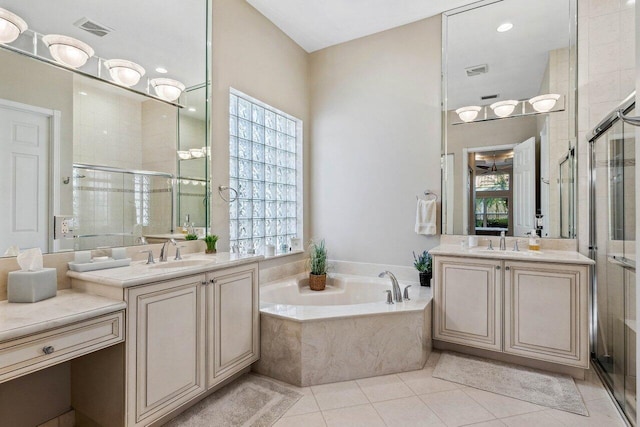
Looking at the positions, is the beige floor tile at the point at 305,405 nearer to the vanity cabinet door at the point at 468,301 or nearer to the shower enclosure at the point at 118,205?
the vanity cabinet door at the point at 468,301

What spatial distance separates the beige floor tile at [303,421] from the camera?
1.78 metres

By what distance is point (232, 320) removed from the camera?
208 cm

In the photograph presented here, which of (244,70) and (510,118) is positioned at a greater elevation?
(244,70)

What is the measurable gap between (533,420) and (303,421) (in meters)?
1.29

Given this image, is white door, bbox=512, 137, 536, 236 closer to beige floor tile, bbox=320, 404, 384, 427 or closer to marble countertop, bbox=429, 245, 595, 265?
marble countertop, bbox=429, 245, 595, 265

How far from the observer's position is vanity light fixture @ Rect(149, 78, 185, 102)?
7.52 ft

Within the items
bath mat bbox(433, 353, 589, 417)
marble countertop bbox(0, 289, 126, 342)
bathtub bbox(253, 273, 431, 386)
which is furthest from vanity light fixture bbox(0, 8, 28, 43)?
bath mat bbox(433, 353, 589, 417)

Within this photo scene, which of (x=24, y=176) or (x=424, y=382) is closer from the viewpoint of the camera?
(x=24, y=176)

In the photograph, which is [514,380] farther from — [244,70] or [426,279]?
[244,70]

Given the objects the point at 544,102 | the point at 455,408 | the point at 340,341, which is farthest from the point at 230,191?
the point at 544,102

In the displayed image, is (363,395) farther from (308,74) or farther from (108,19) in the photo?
(308,74)

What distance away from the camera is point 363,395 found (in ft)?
6.79

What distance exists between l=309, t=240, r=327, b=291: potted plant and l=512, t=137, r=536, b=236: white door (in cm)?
179

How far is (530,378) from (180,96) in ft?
10.6
